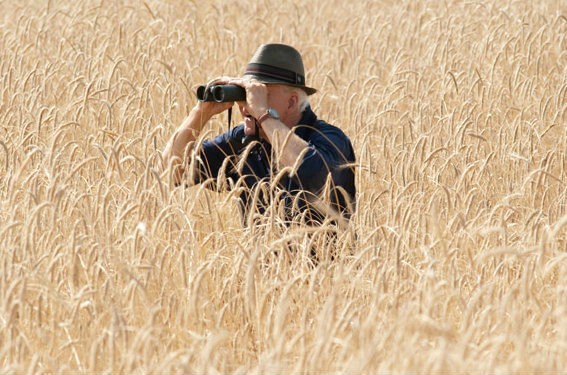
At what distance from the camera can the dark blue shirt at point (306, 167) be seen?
334cm

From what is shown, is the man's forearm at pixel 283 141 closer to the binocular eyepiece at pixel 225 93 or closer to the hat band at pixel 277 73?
the binocular eyepiece at pixel 225 93

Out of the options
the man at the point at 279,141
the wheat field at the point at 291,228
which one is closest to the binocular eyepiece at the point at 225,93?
the man at the point at 279,141

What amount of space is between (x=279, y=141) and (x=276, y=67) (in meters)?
0.36

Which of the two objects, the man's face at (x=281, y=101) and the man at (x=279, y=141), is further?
the man's face at (x=281, y=101)

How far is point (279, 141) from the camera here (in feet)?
10.9

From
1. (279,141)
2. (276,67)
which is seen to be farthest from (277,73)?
(279,141)

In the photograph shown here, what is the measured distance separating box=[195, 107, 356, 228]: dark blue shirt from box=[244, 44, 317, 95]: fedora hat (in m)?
0.13

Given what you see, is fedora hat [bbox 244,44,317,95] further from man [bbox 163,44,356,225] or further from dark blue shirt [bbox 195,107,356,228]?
dark blue shirt [bbox 195,107,356,228]

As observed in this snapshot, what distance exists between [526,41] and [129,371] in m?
4.46

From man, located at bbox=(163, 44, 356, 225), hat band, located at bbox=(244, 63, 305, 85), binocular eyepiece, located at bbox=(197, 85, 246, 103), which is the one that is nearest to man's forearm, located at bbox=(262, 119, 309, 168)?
man, located at bbox=(163, 44, 356, 225)

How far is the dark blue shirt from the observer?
3342mm

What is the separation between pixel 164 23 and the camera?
21.9 feet

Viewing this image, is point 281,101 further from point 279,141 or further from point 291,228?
point 291,228

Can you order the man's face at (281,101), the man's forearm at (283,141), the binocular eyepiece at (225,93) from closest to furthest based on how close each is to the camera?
the man's forearm at (283,141), the binocular eyepiece at (225,93), the man's face at (281,101)
